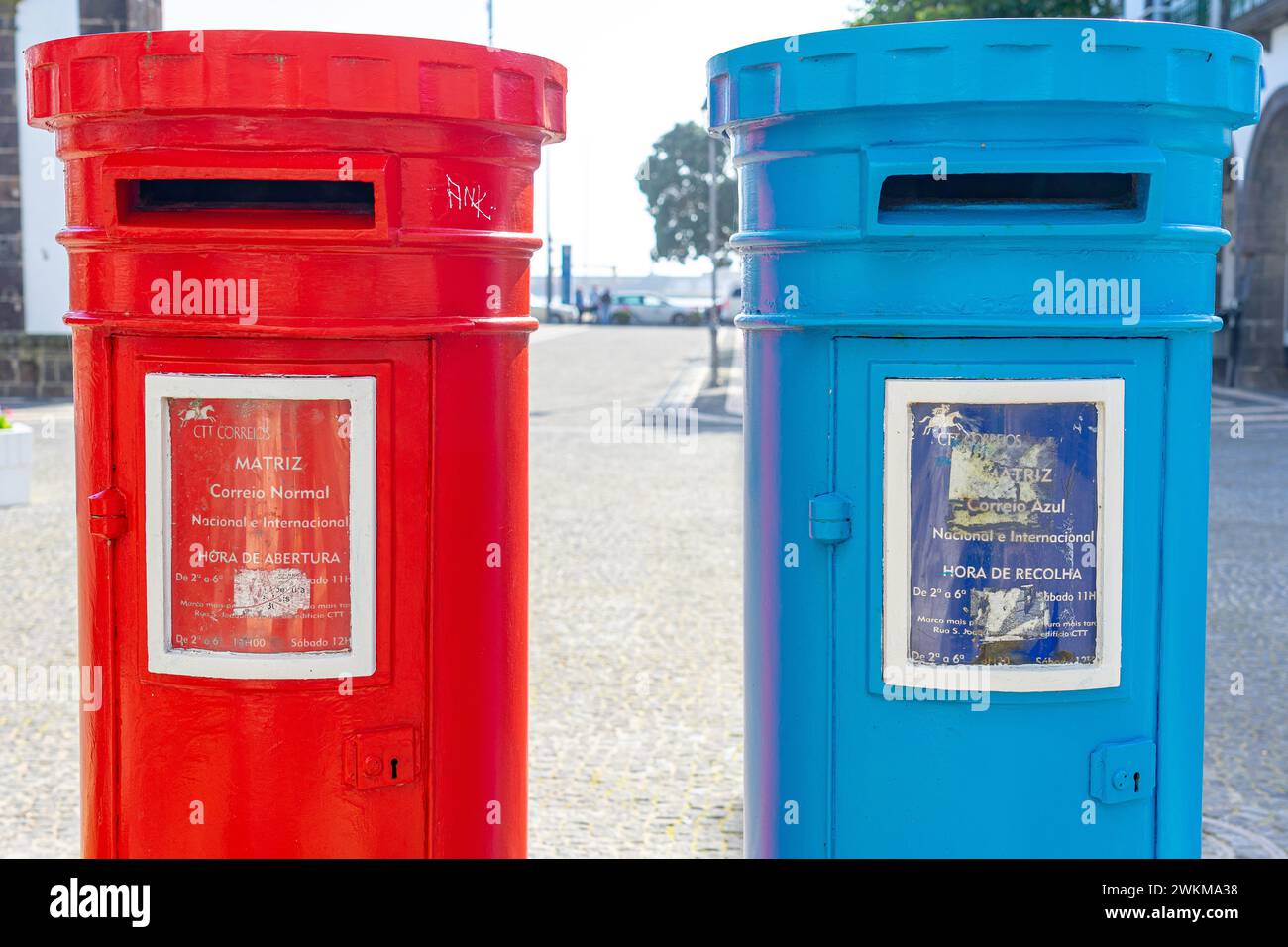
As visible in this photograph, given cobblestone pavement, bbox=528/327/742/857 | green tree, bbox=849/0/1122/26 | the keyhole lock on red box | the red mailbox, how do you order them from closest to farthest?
the red mailbox < the keyhole lock on red box < cobblestone pavement, bbox=528/327/742/857 < green tree, bbox=849/0/1122/26

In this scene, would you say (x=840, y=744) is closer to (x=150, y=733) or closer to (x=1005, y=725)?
(x=1005, y=725)

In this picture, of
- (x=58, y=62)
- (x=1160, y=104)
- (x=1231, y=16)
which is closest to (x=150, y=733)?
(x=58, y=62)

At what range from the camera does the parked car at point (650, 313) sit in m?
52.8

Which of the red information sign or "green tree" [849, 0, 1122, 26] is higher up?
"green tree" [849, 0, 1122, 26]

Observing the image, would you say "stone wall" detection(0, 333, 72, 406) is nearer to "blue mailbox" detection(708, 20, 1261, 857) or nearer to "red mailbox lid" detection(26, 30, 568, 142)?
"red mailbox lid" detection(26, 30, 568, 142)

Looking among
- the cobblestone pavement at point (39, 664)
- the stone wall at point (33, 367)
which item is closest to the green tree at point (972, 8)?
the stone wall at point (33, 367)

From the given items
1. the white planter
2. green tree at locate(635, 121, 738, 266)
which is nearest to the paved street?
the white planter

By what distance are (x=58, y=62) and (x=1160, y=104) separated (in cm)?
171

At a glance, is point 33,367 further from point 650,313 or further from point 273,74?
point 650,313

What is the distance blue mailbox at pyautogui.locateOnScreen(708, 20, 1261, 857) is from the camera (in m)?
2.23

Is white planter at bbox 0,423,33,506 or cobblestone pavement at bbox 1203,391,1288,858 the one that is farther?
white planter at bbox 0,423,33,506

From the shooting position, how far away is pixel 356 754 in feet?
8.03

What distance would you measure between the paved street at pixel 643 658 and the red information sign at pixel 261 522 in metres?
2.10

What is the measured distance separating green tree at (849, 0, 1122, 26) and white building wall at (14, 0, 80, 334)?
11.4 m
